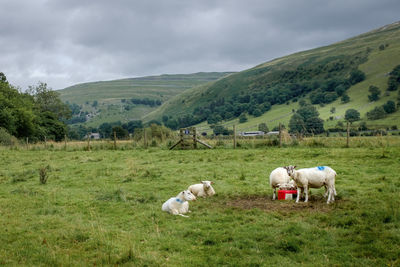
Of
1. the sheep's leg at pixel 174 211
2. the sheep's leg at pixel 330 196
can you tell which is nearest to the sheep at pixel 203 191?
the sheep's leg at pixel 174 211

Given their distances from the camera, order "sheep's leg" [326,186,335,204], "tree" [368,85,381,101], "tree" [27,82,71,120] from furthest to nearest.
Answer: "tree" [368,85,381,101] → "tree" [27,82,71,120] → "sheep's leg" [326,186,335,204]

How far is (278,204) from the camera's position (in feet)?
33.6

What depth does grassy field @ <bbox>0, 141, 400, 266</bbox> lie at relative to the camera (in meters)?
6.46

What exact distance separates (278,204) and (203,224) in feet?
9.39

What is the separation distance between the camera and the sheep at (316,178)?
10.2 metres

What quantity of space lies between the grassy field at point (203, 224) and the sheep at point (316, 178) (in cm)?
43

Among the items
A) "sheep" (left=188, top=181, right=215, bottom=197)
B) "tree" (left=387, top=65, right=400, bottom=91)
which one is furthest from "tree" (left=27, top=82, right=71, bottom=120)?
"tree" (left=387, top=65, right=400, bottom=91)

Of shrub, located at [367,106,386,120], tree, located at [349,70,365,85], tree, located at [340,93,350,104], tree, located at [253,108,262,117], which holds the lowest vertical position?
shrub, located at [367,106,386,120]

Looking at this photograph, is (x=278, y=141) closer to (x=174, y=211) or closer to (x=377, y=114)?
(x=174, y=211)

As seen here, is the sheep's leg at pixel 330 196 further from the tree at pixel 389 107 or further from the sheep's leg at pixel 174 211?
the tree at pixel 389 107

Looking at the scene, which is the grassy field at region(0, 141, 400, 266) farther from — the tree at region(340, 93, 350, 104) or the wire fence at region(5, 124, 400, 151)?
the tree at region(340, 93, 350, 104)

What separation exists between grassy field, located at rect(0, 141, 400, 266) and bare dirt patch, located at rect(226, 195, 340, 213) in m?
0.03

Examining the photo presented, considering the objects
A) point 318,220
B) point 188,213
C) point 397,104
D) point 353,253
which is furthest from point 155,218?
point 397,104

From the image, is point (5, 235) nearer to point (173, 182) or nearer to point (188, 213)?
point (188, 213)
